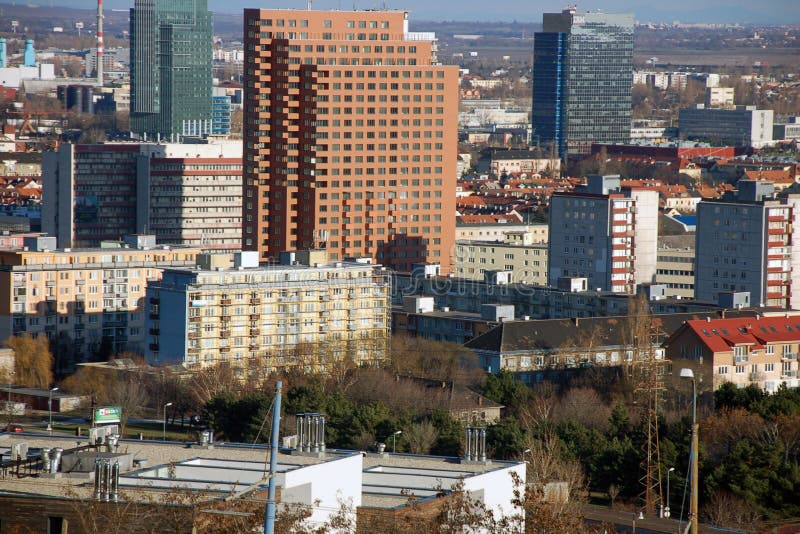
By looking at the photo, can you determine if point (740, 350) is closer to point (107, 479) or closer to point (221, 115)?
point (107, 479)

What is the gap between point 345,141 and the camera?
195ft

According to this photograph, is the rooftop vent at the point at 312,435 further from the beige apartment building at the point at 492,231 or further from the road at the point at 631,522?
the beige apartment building at the point at 492,231

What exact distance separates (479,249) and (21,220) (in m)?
21.4

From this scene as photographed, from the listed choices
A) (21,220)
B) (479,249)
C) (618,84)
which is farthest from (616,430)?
(618,84)

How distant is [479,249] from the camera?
65375 millimetres

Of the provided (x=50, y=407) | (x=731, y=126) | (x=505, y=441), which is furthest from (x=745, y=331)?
(x=731, y=126)

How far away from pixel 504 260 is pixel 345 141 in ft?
29.0

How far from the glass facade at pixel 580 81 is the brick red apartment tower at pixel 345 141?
68.8m

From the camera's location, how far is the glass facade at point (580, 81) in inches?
5108

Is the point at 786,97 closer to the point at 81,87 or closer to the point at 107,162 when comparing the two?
the point at 81,87

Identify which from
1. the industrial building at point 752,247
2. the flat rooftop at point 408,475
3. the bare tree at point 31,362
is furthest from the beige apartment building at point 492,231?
the flat rooftop at point 408,475

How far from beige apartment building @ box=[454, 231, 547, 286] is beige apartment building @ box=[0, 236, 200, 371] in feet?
49.7

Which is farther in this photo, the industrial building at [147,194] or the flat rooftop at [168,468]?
the industrial building at [147,194]

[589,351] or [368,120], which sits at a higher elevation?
[368,120]
